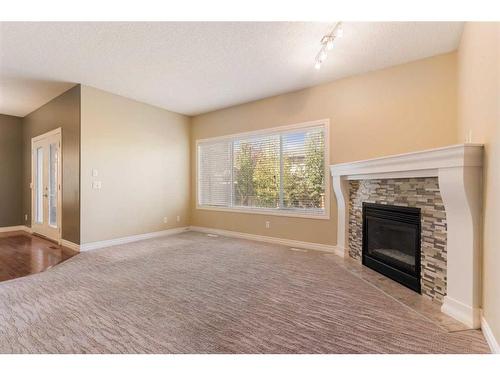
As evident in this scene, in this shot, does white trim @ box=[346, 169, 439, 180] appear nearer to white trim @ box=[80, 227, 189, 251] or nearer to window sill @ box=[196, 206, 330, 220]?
window sill @ box=[196, 206, 330, 220]

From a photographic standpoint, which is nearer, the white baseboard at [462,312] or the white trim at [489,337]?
the white trim at [489,337]

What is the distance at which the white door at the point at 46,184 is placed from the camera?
4.95 m

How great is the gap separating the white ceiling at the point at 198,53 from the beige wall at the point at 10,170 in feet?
7.18

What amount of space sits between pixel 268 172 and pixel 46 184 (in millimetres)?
4833

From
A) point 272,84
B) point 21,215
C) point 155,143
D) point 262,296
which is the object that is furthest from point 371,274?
point 21,215

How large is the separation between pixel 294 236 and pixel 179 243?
2.22 m

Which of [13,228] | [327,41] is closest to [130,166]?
[13,228]

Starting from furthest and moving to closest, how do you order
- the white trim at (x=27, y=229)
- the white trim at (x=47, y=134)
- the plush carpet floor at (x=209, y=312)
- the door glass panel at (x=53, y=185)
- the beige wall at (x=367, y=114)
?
the white trim at (x=27, y=229)
the door glass panel at (x=53, y=185)
the white trim at (x=47, y=134)
the beige wall at (x=367, y=114)
the plush carpet floor at (x=209, y=312)

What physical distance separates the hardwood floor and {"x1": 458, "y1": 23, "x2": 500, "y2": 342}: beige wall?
483cm

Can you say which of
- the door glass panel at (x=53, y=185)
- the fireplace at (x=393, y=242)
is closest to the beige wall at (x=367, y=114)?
the fireplace at (x=393, y=242)

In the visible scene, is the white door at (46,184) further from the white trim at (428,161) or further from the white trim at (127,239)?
the white trim at (428,161)

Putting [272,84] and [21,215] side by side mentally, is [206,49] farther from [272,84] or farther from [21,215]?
[21,215]

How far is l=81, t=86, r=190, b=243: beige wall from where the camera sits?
14.6 feet

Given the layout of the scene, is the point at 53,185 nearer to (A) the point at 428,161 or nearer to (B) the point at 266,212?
(B) the point at 266,212
